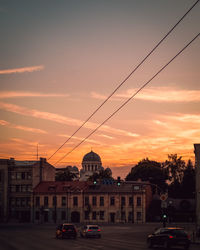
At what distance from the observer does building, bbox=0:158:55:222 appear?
331 ft

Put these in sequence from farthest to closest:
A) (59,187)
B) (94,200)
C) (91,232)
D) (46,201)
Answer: (59,187), (46,201), (94,200), (91,232)

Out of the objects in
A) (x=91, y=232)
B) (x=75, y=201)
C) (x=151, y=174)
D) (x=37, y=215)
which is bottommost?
(x=37, y=215)

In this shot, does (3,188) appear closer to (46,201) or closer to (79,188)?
(46,201)

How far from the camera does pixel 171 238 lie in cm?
2977

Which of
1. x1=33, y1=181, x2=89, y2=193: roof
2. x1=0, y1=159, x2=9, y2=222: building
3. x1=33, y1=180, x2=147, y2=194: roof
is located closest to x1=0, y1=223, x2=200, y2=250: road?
x1=33, y1=180, x2=147, y2=194: roof

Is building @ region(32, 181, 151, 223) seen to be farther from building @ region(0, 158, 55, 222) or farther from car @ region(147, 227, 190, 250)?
car @ region(147, 227, 190, 250)

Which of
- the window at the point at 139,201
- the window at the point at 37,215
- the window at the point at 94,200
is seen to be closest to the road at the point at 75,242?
the window at the point at 139,201

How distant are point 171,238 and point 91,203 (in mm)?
69264

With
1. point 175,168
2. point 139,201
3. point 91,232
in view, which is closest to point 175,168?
point 175,168

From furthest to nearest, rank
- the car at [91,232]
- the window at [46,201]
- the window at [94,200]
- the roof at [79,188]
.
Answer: the window at [46,201] → the window at [94,200] → the roof at [79,188] → the car at [91,232]

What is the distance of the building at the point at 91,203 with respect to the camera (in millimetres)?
96062

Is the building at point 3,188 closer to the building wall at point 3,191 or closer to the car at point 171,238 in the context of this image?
the building wall at point 3,191

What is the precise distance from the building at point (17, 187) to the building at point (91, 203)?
2.52 meters

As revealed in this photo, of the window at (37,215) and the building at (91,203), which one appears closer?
the building at (91,203)
